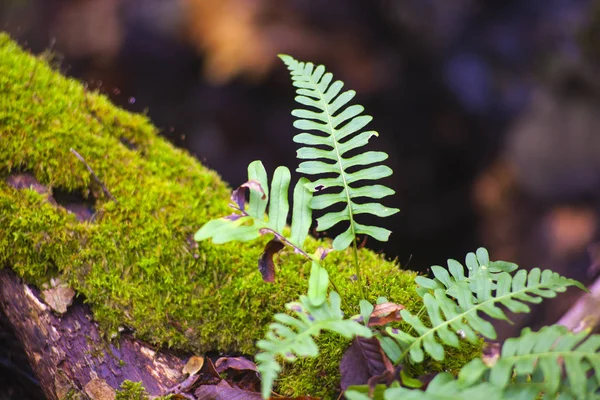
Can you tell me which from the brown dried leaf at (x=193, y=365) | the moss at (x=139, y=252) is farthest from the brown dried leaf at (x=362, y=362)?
the brown dried leaf at (x=193, y=365)

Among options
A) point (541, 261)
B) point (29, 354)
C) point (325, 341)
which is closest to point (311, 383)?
point (325, 341)

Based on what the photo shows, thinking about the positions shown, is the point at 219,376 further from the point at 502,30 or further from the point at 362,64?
the point at 502,30

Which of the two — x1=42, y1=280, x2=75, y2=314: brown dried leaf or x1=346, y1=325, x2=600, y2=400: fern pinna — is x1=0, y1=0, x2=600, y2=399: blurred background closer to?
x1=42, y1=280, x2=75, y2=314: brown dried leaf

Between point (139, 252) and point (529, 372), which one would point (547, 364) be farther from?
point (139, 252)

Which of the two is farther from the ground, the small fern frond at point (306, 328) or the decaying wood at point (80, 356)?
the small fern frond at point (306, 328)

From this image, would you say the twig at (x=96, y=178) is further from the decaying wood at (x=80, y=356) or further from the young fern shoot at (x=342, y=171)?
the young fern shoot at (x=342, y=171)

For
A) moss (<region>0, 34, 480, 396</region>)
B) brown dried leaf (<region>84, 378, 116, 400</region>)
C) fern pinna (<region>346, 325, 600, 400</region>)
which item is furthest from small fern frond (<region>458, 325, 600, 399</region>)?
brown dried leaf (<region>84, 378, 116, 400</region>)
